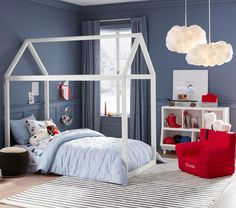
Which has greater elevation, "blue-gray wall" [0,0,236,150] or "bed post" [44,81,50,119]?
"blue-gray wall" [0,0,236,150]

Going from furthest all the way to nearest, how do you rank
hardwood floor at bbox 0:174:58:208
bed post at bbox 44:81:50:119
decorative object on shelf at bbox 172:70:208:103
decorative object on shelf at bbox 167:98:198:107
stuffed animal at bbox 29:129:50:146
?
decorative object on shelf at bbox 172:70:208:103, decorative object on shelf at bbox 167:98:198:107, bed post at bbox 44:81:50:119, stuffed animal at bbox 29:129:50:146, hardwood floor at bbox 0:174:58:208

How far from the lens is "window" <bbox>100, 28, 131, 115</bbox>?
7.51 meters

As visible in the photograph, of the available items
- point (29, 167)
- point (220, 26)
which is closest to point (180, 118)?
point (220, 26)

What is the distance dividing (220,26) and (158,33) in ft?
3.28

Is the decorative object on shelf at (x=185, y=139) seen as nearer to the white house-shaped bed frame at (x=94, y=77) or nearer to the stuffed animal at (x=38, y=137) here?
the white house-shaped bed frame at (x=94, y=77)

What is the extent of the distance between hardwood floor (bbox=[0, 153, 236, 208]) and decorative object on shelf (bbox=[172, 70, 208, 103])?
1936 millimetres

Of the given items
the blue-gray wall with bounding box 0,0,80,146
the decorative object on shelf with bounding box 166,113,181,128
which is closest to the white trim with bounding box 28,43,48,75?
the blue-gray wall with bounding box 0,0,80,146

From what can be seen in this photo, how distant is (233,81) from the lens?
6621mm

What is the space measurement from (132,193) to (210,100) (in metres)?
2.54

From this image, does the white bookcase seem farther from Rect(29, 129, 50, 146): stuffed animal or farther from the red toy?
Rect(29, 129, 50, 146): stuffed animal

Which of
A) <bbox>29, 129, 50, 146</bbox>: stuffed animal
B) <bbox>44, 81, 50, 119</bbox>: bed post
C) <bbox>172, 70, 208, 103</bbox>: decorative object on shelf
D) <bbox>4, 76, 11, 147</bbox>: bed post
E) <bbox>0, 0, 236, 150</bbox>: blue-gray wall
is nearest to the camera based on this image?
<bbox>29, 129, 50, 146</bbox>: stuffed animal

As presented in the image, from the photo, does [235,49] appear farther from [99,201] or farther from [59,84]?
[99,201]

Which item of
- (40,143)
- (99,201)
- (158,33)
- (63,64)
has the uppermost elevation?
(158,33)

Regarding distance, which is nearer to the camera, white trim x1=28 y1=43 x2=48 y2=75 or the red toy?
the red toy
